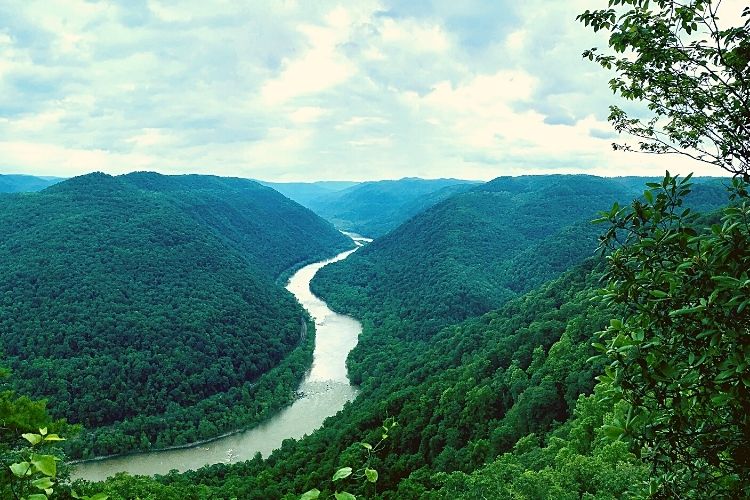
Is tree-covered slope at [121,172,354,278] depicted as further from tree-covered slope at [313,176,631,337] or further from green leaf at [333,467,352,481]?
Answer: green leaf at [333,467,352,481]

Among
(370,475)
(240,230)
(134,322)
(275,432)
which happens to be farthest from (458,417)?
(240,230)

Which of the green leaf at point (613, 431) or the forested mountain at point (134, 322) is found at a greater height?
the green leaf at point (613, 431)

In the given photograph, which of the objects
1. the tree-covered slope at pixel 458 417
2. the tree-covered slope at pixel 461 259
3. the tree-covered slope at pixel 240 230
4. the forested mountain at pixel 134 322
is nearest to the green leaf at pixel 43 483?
the tree-covered slope at pixel 458 417

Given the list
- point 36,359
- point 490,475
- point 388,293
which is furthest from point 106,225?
point 490,475

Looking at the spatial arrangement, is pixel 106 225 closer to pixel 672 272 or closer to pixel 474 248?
pixel 474 248

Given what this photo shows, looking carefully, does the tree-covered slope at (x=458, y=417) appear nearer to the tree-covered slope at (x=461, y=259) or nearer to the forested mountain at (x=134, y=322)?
the forested mountain at (x=134, y=322)

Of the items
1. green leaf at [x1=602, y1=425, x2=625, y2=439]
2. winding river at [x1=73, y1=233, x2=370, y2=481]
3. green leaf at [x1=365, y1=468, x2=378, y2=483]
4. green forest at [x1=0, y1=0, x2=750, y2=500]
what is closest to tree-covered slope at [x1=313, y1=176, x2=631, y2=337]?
green forest at [x1=0, y1=0, x2=750, y2=500]

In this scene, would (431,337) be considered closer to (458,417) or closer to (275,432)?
(275,432)
